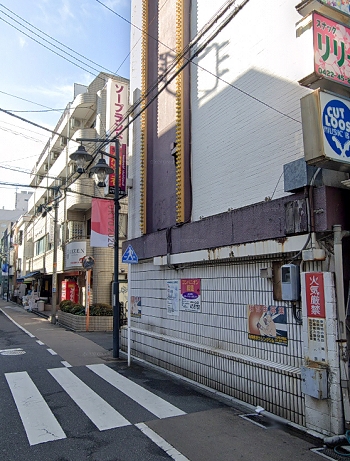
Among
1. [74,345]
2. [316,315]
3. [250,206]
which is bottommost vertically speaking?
[74,345]

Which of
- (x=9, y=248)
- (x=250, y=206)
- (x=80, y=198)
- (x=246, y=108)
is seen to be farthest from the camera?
(x=9, y=248)

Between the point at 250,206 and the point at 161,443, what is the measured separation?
412 cm

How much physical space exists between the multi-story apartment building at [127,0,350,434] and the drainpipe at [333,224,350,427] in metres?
0.02

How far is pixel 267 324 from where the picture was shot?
666cm

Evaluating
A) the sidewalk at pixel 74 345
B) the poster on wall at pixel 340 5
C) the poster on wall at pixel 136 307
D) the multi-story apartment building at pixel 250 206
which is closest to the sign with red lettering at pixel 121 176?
the multi-story apartment building at pixel 250 206

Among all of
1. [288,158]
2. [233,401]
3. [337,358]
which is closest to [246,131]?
[288,158]

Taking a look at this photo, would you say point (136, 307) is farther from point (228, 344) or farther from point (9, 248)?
point (9, 248)

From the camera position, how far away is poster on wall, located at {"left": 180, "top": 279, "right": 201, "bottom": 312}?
8.80 metres

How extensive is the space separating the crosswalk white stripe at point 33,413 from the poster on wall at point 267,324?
138 inches

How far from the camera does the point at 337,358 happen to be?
534cm

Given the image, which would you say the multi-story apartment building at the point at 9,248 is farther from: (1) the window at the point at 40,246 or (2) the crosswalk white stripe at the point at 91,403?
(2) the crosswalk white stripe at the point at 91,403

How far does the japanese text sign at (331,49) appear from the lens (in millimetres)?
5277

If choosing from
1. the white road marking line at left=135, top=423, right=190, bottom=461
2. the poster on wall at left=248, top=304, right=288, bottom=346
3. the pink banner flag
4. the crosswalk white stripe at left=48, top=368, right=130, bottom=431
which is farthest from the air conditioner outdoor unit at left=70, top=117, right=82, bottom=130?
the white road marking line at left=135, top=423, right=190, bottom=461

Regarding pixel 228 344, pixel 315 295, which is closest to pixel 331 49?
pixel 315 295
